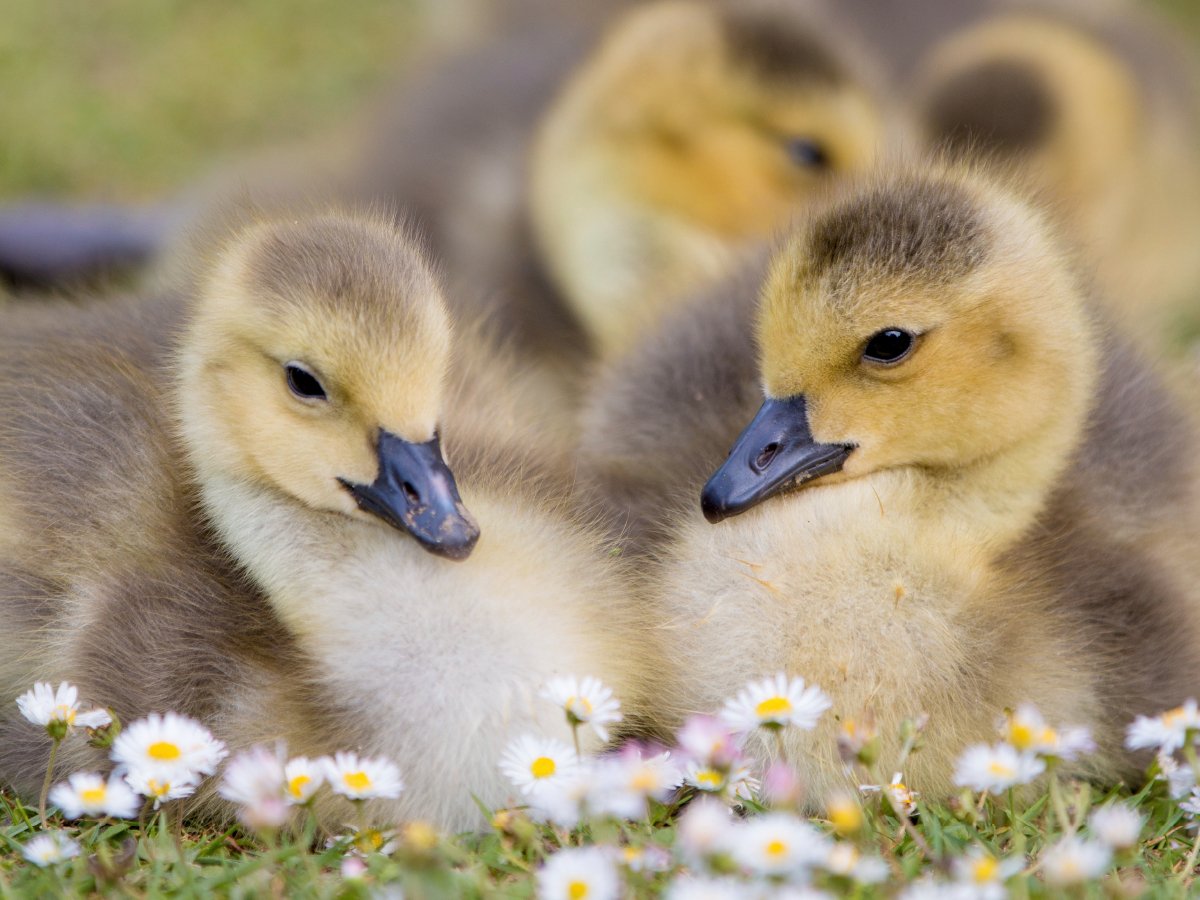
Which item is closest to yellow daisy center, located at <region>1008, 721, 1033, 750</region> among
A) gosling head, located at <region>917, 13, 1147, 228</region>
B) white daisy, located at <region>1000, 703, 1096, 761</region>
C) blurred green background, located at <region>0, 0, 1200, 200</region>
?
white daisy, located at <region>1000, 703, 1096, 761</region>

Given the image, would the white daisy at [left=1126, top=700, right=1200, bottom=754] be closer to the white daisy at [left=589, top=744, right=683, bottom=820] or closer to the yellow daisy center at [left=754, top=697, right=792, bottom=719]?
the yellow daisy center at [left=754, top=697, right=792, bottom=719]

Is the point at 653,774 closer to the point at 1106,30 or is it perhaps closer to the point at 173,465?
the point at 173,465

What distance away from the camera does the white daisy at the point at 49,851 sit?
140cm

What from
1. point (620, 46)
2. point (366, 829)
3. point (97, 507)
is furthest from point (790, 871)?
point (620, 46)

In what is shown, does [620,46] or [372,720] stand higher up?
[620,46]

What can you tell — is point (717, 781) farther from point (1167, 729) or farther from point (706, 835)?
point (1167, 729)

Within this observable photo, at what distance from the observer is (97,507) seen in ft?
5.65

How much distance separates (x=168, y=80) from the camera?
4.49m

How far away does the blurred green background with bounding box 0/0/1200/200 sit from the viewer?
13.4 feet

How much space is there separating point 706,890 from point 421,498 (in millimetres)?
601

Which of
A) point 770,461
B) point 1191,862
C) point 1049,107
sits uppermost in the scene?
point 1049,107

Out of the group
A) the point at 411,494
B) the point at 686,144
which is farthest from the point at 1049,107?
the point at 411,494

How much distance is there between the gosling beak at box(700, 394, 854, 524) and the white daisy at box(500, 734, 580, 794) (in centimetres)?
38

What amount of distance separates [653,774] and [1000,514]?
713 millimetres
